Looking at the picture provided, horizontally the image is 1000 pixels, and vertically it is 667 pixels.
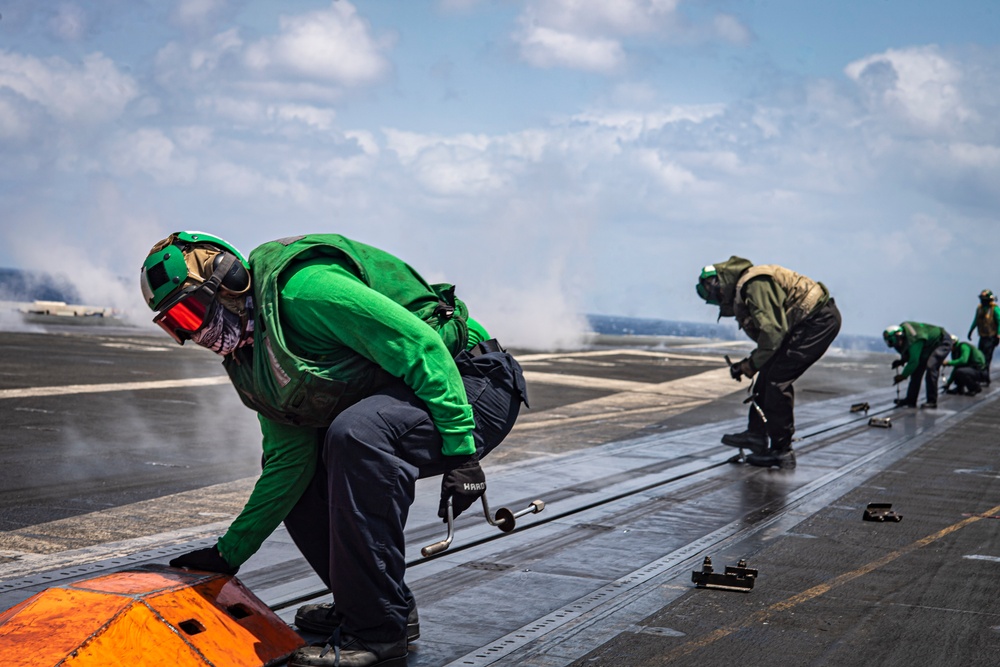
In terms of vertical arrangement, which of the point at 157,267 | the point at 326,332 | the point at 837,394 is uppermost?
the point at 157,267

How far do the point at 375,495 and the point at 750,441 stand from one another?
23.2ft

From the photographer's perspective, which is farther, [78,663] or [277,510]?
[277,510]

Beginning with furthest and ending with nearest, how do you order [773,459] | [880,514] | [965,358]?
[965,358], [773,459], [880,514]

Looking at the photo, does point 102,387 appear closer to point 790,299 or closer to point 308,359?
point 790,299

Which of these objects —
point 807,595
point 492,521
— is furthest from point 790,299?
point 492,521

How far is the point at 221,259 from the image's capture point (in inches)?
148

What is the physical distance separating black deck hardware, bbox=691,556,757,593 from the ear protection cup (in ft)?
9.11

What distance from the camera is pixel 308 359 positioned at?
151 inches

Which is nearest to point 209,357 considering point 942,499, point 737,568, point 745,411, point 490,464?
point 745,411

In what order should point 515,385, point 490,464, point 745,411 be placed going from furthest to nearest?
point 745,411
point 490,464
point 515,385

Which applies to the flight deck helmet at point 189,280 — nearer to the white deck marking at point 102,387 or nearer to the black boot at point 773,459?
the black boot at point 773,459

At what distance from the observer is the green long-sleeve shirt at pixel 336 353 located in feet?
12.2

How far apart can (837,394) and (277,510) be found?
19164 mm

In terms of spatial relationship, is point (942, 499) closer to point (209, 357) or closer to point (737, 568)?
point (737, 568)
